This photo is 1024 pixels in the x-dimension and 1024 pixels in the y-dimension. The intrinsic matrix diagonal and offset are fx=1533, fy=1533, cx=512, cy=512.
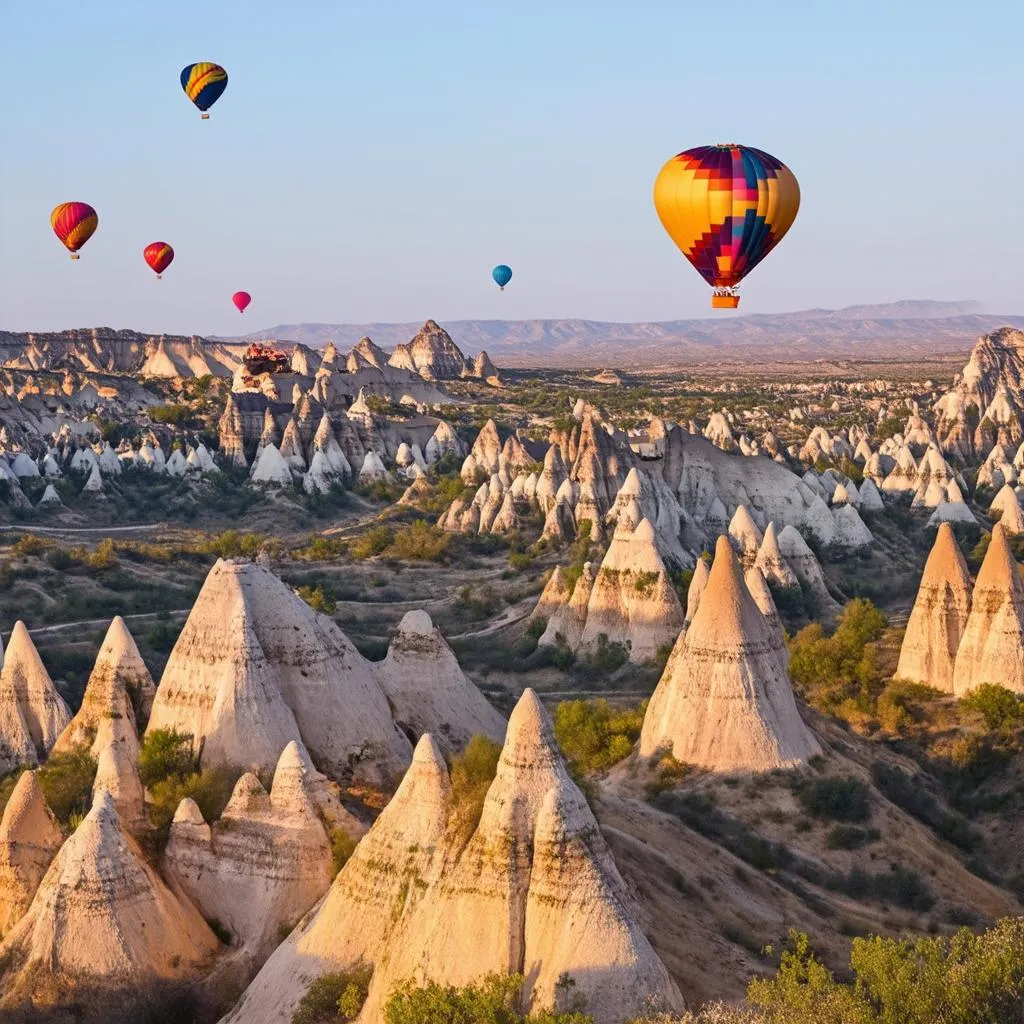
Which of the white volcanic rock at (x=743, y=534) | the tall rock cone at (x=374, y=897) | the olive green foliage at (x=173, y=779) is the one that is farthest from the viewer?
the white volcanic rock at (x=743, y=534)

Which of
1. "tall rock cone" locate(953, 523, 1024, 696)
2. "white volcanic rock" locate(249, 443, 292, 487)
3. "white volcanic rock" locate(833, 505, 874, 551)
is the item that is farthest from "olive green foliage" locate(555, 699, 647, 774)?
"white volcanic rock" locate(249, 443, 292, 487)

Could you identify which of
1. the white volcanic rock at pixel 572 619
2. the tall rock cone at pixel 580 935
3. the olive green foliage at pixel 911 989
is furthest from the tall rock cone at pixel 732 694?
the white volcanic rock at pixel 572 619

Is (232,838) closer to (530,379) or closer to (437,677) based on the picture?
(437,677)

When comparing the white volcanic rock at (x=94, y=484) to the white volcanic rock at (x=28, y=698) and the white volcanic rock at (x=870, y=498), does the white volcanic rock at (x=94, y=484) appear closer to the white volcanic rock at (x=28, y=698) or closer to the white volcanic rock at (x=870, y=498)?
the white volcanic rock at (x=870, y=498)

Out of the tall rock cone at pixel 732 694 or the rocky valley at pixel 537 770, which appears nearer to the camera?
the rocky valley at pixel 537 770

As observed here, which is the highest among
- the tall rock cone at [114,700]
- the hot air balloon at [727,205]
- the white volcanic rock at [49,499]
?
the hot air balloon at [727,205]

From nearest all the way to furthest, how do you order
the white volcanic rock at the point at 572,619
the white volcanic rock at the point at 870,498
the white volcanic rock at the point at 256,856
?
1. the white volcanic rock at the point at 256,856
2. the white volcanic rock at the point at 572,619
3. the white volcanic rock at the point at 870,498

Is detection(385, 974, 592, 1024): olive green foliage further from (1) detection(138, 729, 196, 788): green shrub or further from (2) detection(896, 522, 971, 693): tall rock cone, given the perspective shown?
(2) detection(896, 522, 971, 693): tall rock cone

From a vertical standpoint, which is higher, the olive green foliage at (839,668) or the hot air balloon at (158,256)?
the hot air balloon at (158,256)
